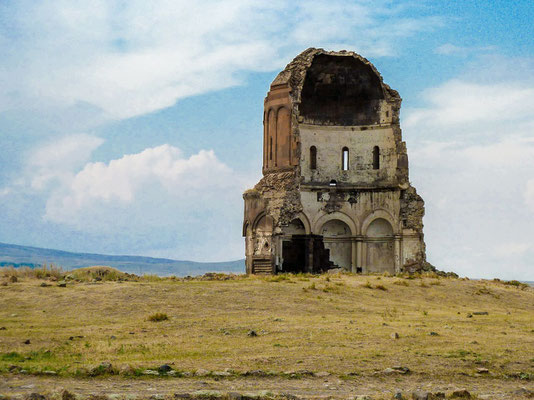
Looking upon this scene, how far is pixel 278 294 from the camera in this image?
1986cm

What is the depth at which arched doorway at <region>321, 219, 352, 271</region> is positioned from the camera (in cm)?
3338

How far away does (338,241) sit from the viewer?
33.6m

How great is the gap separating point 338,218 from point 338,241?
1093 mm

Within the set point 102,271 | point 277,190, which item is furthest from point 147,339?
point 277,190

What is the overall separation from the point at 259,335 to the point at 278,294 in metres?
5.50

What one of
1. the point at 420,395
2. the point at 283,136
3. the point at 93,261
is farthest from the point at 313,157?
the point at 93,261

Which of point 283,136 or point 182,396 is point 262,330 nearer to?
point 182,396

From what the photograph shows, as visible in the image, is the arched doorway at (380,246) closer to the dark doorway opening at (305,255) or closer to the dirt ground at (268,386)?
the dark doorway opening at (305,255)

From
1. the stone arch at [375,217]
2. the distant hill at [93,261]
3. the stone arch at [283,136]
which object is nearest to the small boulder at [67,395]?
the stone arch at [283,136]

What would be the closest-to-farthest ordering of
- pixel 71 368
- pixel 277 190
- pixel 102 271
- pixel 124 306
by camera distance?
pixel 71 368
pixel 124 306
pixel 102 271
pixel 277 190

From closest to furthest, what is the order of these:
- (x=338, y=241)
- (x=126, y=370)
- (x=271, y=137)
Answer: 1. (x=126, y=370)
2. (x=271, y=137)
3. (x=338, y=241)

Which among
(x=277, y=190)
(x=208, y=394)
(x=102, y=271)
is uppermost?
(x=277, y=190)

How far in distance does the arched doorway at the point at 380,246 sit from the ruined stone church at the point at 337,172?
5cm

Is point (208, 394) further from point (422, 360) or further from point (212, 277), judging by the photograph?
point (212, 277)
